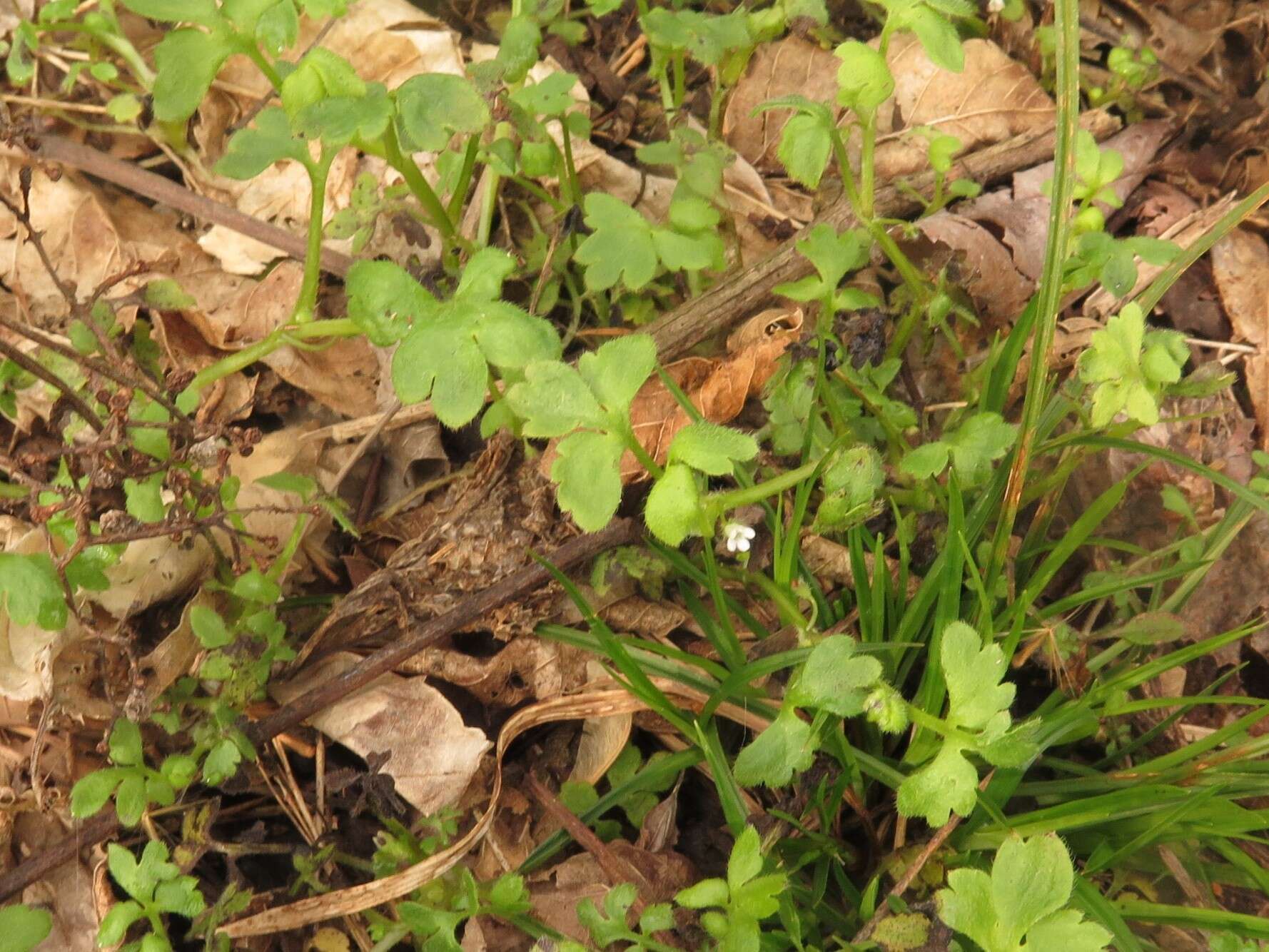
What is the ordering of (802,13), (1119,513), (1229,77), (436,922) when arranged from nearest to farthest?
1. (436,922)
2. (802,13)
3. (1119,513)
4. (1229,77)

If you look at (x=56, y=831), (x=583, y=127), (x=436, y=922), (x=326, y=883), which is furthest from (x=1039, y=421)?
(x=56, y=831)

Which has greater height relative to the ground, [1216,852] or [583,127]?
[583,127]

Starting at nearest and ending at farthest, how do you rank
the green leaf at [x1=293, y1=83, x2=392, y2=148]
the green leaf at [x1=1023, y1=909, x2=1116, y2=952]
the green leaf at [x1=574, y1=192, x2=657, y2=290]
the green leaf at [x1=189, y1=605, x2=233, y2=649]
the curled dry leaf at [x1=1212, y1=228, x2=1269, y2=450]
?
1. the green leaf at [x1=1023, y1=909, x2=1116, y2=952]
2. the green leaf at [x1=293, y1=83, x2=392, y2=148]
3. the green leaf at [x1=189, y1=605, x2=233, y2=649]
4. the green leaf at [x1=574, y1=192, x2=657, y2=290]
5. the curled dry leaf at [x1=1212, y1=228, x2=1269, y2=450]

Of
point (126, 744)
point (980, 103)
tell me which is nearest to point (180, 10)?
point (126, 744)

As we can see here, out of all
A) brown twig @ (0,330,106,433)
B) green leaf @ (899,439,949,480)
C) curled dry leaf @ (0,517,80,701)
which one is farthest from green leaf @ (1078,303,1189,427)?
curled dry leaf @ (0,517,80,701)

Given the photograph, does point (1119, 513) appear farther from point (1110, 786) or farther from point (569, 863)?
point (569, 863)

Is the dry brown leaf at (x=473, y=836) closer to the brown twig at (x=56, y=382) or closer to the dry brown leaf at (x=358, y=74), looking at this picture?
the brown twig at (x=56, y=382)

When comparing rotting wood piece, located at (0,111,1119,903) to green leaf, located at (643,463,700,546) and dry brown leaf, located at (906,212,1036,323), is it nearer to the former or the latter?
dry brown leaf, located at (906,212,1036,323)
